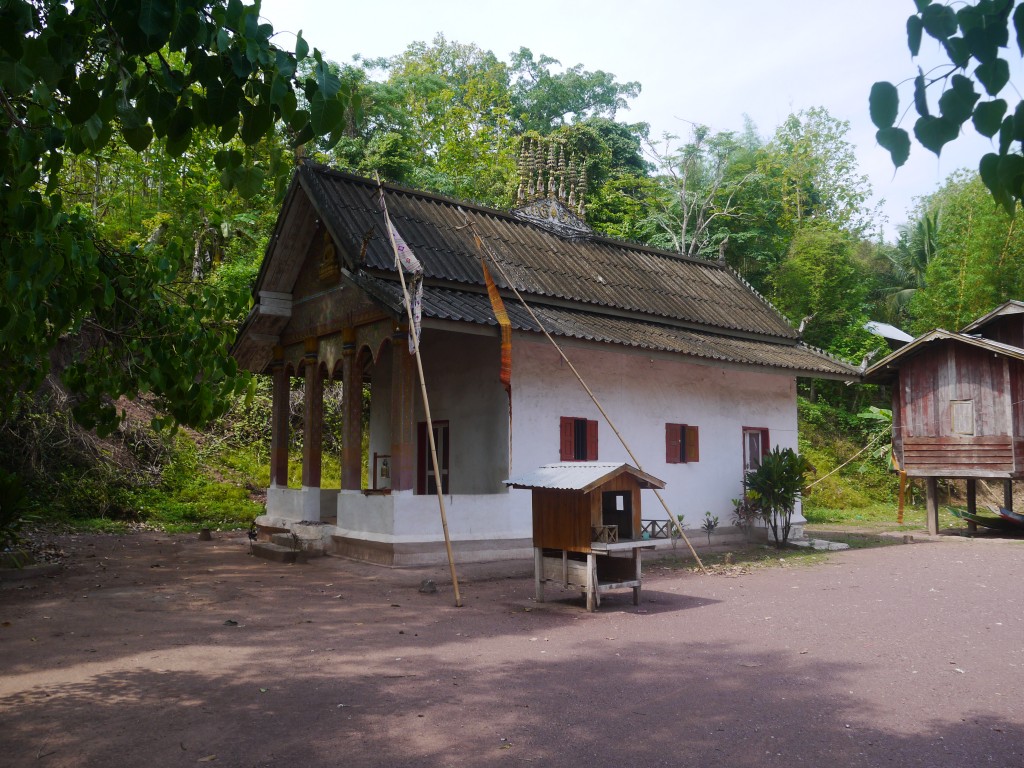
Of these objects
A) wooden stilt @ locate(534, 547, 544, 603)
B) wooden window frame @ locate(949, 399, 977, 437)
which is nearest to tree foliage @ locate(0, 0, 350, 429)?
wooden stilt @ locate(534, 547, 544, 603)

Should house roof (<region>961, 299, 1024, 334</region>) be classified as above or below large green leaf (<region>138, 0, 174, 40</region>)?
above

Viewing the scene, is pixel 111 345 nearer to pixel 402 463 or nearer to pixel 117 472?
pixel 402 463

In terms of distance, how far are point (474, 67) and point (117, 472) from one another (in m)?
32.1

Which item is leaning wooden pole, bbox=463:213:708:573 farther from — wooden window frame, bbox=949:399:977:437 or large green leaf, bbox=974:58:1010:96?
large green leaf, bbox=974:58:1010:96

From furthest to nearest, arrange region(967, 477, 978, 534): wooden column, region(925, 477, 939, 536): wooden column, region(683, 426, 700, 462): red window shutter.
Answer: region(967, 477, 978, 534): wooden column → region(925, 477, 939, 536): wooden column → region(683, 426, 700, 462): red window shutter

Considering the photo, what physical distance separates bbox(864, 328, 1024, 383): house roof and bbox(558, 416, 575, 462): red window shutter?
→ 315 inches

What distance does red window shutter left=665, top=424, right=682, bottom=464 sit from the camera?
15266 mm

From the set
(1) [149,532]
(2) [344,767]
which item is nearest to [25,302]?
(2) [344,767]

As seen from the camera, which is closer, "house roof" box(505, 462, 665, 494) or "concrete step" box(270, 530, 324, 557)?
"house roof" box(505, 462, 665, 494)

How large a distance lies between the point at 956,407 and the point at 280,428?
14.2 meters

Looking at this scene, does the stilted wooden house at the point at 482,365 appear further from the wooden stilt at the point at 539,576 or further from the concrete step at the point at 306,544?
the wooden stilt at the point at 539,576

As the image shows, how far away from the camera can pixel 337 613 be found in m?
9.13

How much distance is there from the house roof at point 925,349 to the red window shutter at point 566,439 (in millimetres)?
7995

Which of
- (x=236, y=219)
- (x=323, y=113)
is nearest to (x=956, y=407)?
(x=323, y=113)
